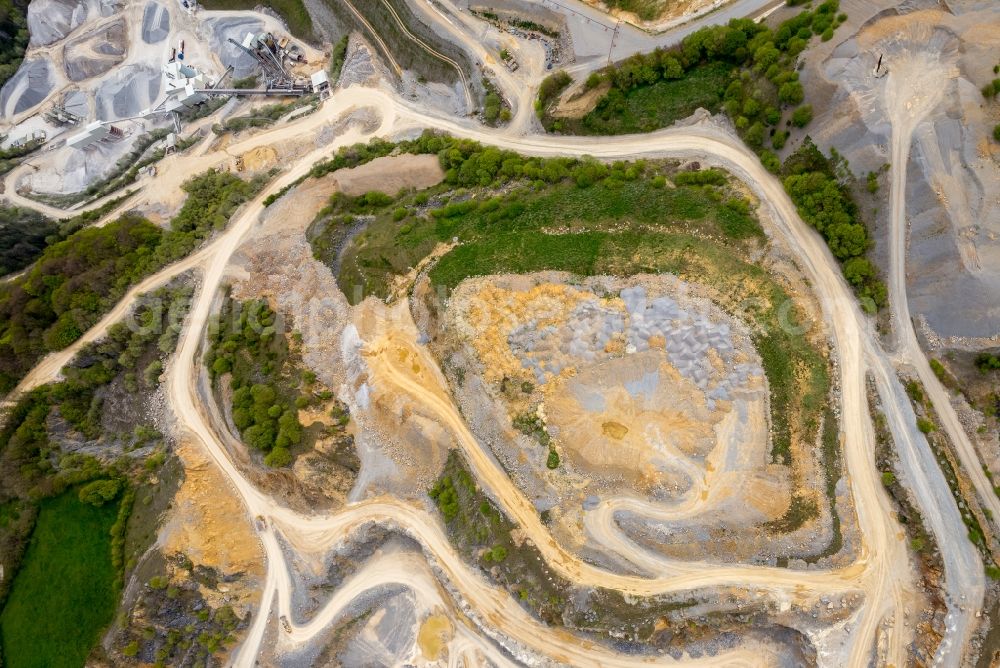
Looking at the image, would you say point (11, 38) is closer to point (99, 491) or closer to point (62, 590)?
point (99, 491)

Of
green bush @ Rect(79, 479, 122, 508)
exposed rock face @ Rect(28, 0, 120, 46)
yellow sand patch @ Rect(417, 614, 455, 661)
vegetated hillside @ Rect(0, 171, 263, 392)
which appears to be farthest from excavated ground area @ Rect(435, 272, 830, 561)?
exposed rock face @ Rect(28, 0, 120, 46)

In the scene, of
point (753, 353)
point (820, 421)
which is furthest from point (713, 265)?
point (820, 421)

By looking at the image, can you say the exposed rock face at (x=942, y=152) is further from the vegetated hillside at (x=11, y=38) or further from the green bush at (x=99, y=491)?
the vegetated hillside at (x=11, y=38)

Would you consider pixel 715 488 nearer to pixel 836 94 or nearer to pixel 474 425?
pixel 474 425

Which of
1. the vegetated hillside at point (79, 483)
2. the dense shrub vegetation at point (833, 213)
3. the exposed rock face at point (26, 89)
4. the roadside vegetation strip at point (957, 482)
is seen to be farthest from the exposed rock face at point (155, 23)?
the roadside vegetation strip at point (957, 482)

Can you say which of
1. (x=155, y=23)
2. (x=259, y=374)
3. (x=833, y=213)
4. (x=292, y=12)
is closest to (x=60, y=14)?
(x=155, y=23)

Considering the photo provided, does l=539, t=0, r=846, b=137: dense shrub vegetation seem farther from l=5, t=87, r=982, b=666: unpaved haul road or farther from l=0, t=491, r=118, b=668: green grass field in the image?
l=0, t=491, r=118, b=668: green grass field
